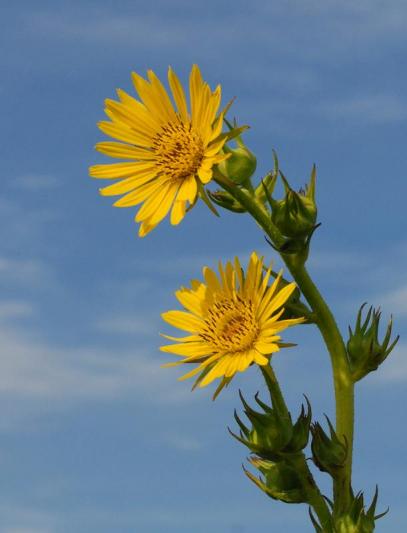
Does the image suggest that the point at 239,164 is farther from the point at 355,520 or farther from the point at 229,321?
the point at 355,520

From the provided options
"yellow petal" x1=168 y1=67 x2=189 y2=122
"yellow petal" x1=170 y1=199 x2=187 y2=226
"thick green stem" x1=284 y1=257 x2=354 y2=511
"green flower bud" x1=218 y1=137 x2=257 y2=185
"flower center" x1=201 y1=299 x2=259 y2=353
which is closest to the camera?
"yellow petal" x1=170 y1=199 x2=187 y2=226

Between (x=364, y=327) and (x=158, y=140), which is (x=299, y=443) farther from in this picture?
(x=158, y=140)

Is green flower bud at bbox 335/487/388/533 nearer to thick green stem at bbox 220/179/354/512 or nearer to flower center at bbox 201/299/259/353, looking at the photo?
thick green stem at bbox 220/179/354/512

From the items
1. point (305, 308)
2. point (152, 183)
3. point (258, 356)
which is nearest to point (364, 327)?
point (305, 308)

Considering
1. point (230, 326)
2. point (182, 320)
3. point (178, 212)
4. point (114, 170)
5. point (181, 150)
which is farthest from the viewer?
point (182, 320)

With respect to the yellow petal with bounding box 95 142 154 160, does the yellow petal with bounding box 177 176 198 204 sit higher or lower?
lower

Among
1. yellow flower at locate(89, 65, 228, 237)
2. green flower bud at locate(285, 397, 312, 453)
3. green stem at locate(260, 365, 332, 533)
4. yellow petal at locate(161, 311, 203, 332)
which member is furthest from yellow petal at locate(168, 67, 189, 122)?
green flower bud at locate(285, 397, 312, 453)

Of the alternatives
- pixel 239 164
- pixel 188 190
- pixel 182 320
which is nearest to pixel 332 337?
pixel 182 320

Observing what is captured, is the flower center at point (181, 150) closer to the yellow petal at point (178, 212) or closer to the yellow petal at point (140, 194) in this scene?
the yellow petal at point (140, 194)
